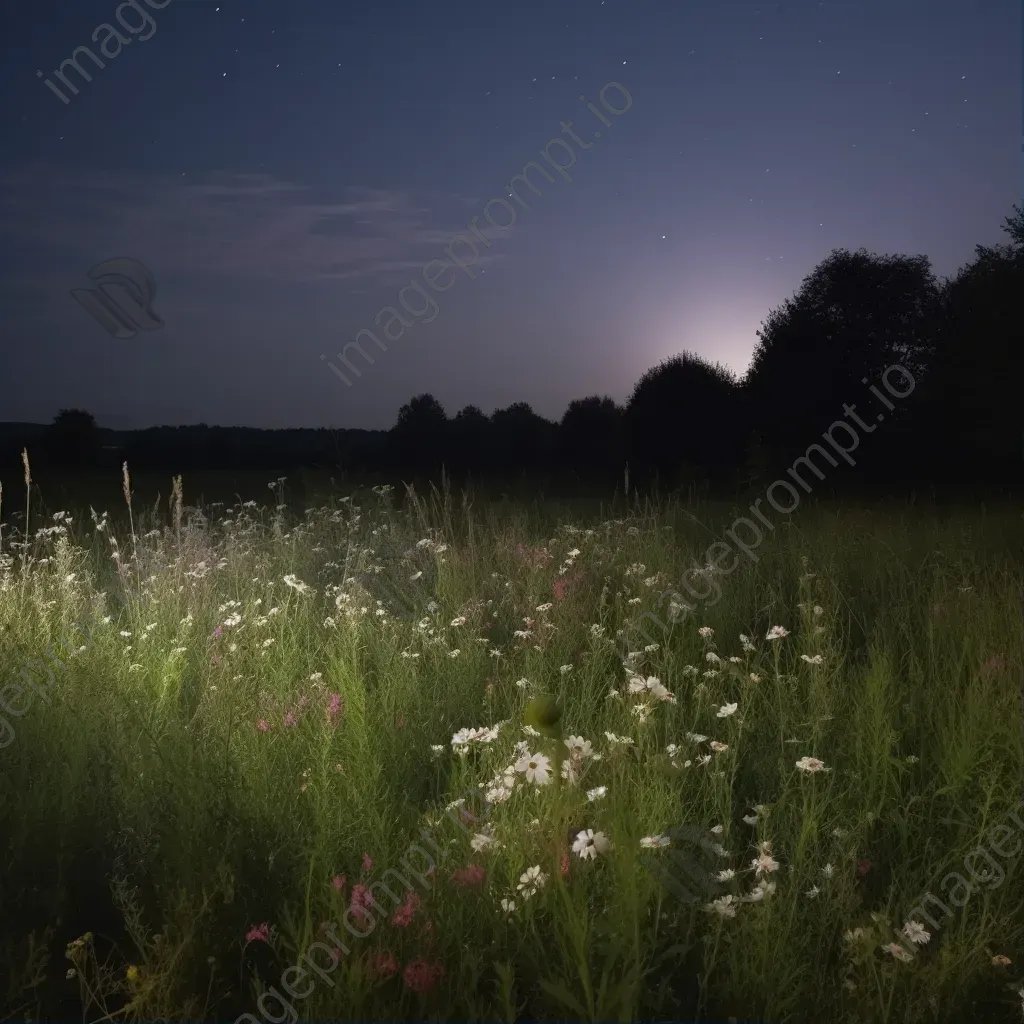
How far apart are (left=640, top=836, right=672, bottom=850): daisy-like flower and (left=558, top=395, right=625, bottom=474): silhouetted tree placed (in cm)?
2529

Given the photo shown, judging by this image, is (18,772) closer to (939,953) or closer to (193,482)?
(939,953)

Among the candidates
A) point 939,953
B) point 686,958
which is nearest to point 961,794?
point 939,953

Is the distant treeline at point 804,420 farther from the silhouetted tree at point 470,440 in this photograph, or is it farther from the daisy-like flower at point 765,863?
the daisy-like flower at point 765,863

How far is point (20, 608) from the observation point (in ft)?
19.4

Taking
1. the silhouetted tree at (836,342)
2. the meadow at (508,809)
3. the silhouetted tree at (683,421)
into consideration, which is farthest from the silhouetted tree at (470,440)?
the meadow at (508,809)

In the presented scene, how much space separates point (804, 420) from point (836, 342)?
2714 mm

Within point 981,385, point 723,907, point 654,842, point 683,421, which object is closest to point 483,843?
point 654,842

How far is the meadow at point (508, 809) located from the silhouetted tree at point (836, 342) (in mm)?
20080

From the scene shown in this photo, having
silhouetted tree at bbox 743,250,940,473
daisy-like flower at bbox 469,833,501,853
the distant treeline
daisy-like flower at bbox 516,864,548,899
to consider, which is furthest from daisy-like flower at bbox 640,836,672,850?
silhouetted tree at bbox 743,250,940,473

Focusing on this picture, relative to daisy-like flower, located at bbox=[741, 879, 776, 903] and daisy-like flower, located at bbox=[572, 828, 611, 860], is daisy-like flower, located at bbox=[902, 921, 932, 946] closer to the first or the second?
daisy-like flower, located at bbox=[741, 879, 776, 903]

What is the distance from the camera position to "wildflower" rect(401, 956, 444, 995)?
2332 millimetres

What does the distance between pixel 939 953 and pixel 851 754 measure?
1327 millimetres

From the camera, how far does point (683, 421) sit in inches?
1107

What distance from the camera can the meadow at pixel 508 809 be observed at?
2562mm
